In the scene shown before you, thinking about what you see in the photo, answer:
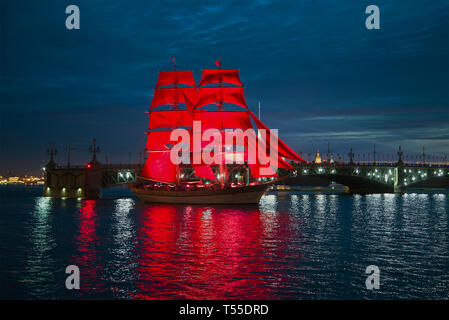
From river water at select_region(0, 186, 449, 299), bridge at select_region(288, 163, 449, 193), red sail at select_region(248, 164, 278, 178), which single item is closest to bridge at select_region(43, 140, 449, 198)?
bridge at select_region(288, 163, 449, 193)

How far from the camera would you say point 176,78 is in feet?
333

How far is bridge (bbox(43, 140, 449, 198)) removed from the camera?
114m

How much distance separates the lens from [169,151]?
98.6 m

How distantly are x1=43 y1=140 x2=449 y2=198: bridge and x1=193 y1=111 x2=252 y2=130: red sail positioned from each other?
119 ft

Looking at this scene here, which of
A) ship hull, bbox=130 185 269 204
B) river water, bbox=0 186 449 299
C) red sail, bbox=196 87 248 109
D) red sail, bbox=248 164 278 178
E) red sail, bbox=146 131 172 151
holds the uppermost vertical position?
red sail, bbox=196 87 248 109

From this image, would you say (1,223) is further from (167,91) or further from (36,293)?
(167,91)

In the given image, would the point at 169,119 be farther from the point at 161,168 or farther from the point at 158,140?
the point at 161,168

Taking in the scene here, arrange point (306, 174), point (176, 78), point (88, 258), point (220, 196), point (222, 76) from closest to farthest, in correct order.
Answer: point (88, 258)
point (220, 196)
point (222, 76)
point (176, 78)
point (306, 174)

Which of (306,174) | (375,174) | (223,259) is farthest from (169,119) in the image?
(375,174)

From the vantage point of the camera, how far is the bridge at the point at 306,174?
114062 mm

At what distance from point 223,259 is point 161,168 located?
66827 millimetres

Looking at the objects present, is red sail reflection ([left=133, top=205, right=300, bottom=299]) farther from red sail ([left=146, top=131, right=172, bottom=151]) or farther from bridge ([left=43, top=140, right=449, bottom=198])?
bridge ([left=43, top=140, right=449, bottom=198])
